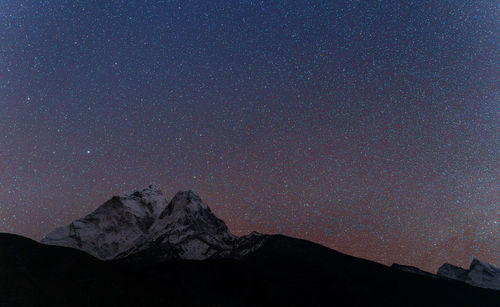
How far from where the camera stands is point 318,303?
19250 cm

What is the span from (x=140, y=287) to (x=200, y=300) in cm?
4327

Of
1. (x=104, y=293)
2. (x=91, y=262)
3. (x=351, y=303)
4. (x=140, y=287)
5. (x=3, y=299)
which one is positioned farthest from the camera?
(x=351, y=303)

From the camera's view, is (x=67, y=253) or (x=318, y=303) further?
(x=318, y=303)

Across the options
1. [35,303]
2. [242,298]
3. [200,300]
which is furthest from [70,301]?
[242,298]

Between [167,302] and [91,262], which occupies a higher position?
[91,262]

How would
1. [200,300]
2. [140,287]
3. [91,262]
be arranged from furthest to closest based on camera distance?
[200,300] → [91,262] → [140,287]

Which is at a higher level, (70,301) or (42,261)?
(42,261)

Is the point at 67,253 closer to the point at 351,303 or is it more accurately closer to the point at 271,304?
the point at 271,304

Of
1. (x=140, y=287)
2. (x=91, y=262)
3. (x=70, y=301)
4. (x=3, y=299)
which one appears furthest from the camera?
(x=91, y=262)

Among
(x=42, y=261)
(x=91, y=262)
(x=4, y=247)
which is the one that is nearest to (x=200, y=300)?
(x=91, y=262)

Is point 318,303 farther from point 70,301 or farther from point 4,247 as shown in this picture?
point 4,247

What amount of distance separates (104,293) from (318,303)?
A: 113 meters

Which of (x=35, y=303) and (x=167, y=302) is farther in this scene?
(x=167, y=302)

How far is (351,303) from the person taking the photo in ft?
652
